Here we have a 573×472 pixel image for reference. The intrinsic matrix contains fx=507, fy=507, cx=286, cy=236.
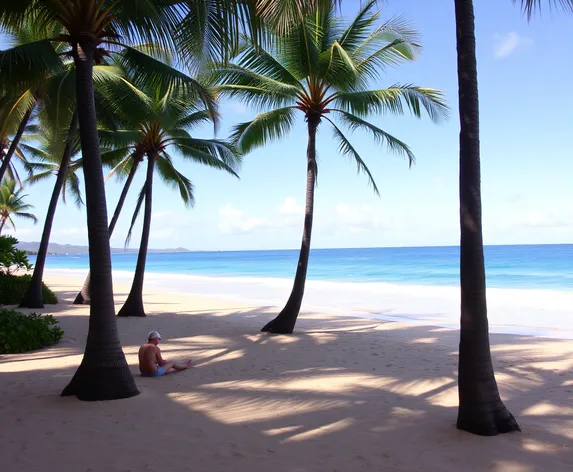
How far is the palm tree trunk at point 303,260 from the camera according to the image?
34.7 feet

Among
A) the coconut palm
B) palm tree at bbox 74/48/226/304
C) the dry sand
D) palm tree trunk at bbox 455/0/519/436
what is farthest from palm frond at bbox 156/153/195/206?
palm tree trunk at bbox 455/0/519/436

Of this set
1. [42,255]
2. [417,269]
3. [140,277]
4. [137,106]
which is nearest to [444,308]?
[140,277]

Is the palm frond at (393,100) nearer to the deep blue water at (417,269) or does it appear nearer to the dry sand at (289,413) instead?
the dry sand at (289,413)

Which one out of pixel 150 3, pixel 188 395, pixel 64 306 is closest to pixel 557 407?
pixel 188 395

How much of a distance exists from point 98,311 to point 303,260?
5666mm

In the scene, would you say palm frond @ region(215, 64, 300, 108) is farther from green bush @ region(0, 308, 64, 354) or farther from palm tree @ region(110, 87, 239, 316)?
green bush @ region(0, 308, 64, 354)

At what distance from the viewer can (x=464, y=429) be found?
431 cm

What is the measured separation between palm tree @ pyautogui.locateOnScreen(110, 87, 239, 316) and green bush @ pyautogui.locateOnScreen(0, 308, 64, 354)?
4.02m

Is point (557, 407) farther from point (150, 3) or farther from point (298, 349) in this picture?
point (150, 3)

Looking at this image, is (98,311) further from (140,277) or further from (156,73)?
(140,277)

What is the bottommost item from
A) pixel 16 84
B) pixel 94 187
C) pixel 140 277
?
pixel 140 277

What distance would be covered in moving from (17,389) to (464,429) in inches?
192

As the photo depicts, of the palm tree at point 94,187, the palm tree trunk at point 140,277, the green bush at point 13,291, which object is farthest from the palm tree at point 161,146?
the palm tree at point 94,187

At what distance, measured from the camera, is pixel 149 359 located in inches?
261
